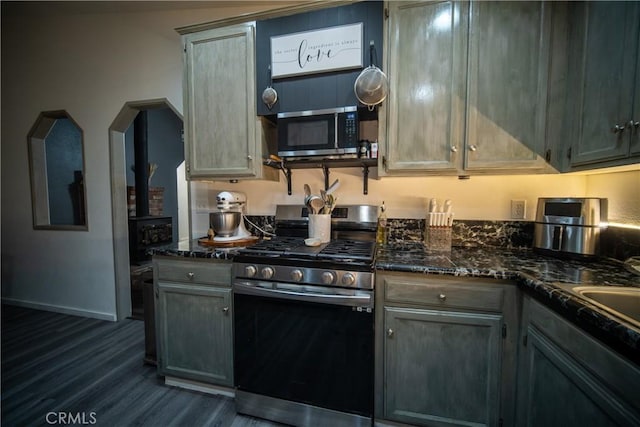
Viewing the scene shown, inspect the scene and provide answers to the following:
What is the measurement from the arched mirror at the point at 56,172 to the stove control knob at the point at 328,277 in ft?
9.24

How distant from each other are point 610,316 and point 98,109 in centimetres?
374

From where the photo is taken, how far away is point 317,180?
1991 millimetres

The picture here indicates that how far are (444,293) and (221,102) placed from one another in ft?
5.75

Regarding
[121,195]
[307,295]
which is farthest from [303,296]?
[121,195]

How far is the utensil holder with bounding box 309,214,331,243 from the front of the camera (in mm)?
1737

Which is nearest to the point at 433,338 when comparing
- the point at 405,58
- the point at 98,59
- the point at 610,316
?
the point at 610,316

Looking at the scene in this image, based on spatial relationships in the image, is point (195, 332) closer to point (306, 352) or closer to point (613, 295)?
point (306, 352)

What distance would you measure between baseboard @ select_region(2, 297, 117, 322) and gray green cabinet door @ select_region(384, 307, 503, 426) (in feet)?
9.44

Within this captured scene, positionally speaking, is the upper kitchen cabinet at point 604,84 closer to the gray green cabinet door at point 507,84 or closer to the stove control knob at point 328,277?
the gray green cabinet door at point 507,84

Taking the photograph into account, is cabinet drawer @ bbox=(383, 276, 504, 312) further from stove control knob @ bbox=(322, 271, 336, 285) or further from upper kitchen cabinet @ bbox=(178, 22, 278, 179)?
upper kitchen cabinet @ bbox=(178, 22, 278, 179)

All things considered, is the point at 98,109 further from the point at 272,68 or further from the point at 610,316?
the point at 610,316

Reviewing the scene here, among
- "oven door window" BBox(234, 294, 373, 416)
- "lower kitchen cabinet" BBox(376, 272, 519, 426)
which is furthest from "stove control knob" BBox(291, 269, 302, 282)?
"lower kitchen cabinet" BBox(376, 272, 519, 426)

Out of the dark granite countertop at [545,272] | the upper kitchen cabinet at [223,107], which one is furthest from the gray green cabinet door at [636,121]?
the upper kitchen cabinet at [223,107]

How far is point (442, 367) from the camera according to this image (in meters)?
1.25
